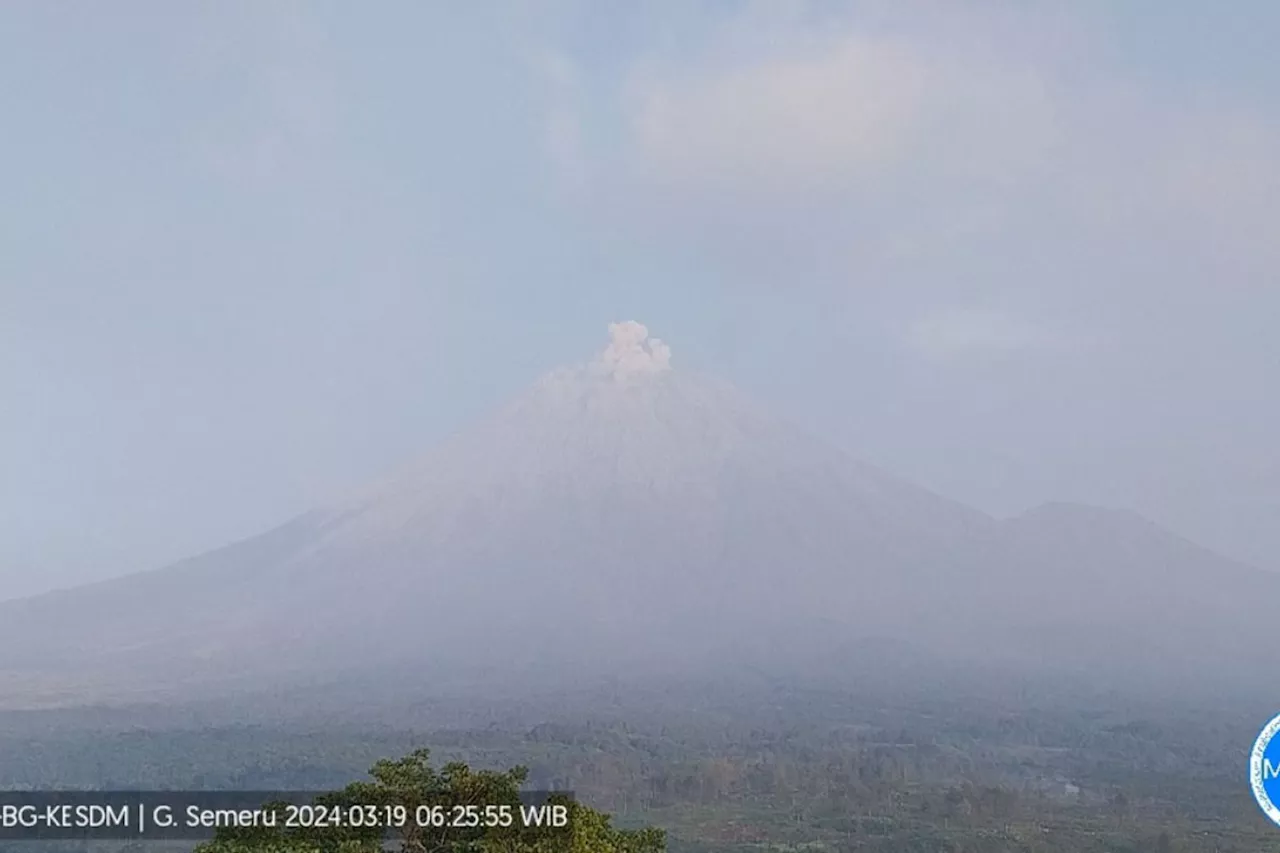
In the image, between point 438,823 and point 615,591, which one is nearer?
point 438,823

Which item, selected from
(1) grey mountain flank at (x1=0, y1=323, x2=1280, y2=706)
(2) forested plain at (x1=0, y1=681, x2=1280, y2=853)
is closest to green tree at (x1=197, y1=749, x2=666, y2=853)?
(2) forested plain at (x1=0, y1=681, x2=1280, y2=853)

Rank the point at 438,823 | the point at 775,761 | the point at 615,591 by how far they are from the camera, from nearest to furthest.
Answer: the point at 438,823 < the point at 775,761 < the point at 615,591

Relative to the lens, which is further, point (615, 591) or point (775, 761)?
point (615, 591)

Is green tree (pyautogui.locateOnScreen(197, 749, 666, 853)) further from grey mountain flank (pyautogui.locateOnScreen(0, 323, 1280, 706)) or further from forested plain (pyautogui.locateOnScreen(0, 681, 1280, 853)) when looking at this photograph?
grey mountain flank (pyautogui.locateOnScreen(0, 323, 1280, 706))

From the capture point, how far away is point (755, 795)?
225 feet

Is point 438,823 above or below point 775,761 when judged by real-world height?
above

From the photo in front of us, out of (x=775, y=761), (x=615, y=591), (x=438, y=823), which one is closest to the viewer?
(x=438, y=823)

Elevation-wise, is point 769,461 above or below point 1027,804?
above

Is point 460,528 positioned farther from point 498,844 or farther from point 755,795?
point 498,844

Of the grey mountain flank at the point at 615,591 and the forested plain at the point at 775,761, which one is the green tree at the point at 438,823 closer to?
the forested plain at the point at 775,761

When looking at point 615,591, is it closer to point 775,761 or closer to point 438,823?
point 775,761

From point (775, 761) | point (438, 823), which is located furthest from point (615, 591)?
point (438, 823)

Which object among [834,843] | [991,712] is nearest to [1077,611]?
[991,712]

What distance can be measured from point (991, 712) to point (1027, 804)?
46853mm
